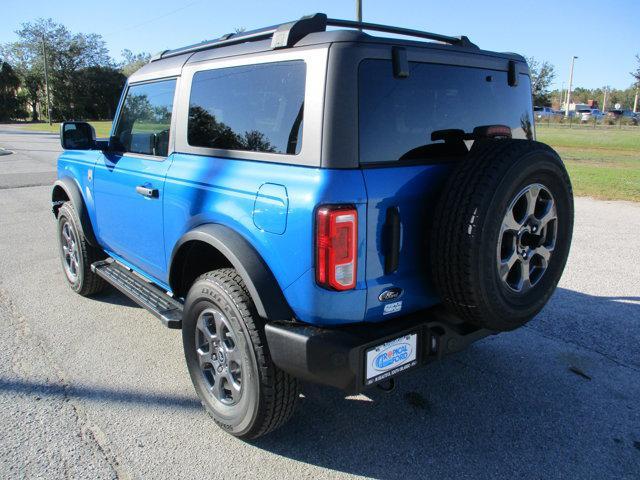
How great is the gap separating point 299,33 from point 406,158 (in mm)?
782

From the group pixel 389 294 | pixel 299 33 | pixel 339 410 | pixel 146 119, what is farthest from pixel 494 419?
pixel 146 119

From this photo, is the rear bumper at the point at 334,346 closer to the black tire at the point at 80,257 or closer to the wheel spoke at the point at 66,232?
the black tire at the point at 80,257

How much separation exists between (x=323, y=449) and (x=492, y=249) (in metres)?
1.36

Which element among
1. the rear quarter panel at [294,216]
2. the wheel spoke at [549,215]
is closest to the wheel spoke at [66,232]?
the rear quarter panel at [294,216]

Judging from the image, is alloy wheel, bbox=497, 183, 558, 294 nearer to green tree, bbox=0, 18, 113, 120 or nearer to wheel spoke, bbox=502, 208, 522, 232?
wheel spoke, bbox=502, 208, 522, 232

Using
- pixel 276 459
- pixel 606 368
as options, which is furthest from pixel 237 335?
pixel 606 368

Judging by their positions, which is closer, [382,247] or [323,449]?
[382,247]

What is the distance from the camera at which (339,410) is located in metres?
3.03

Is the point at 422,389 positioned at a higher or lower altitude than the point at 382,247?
lower

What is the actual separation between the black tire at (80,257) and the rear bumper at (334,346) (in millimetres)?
2840

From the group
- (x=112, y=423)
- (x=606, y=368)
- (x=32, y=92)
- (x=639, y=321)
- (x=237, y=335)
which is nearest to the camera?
(x=237, y=335)

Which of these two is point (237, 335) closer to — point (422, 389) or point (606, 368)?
point (422, 389)

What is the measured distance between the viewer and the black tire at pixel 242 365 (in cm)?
246

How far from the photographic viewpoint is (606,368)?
3492 mm
